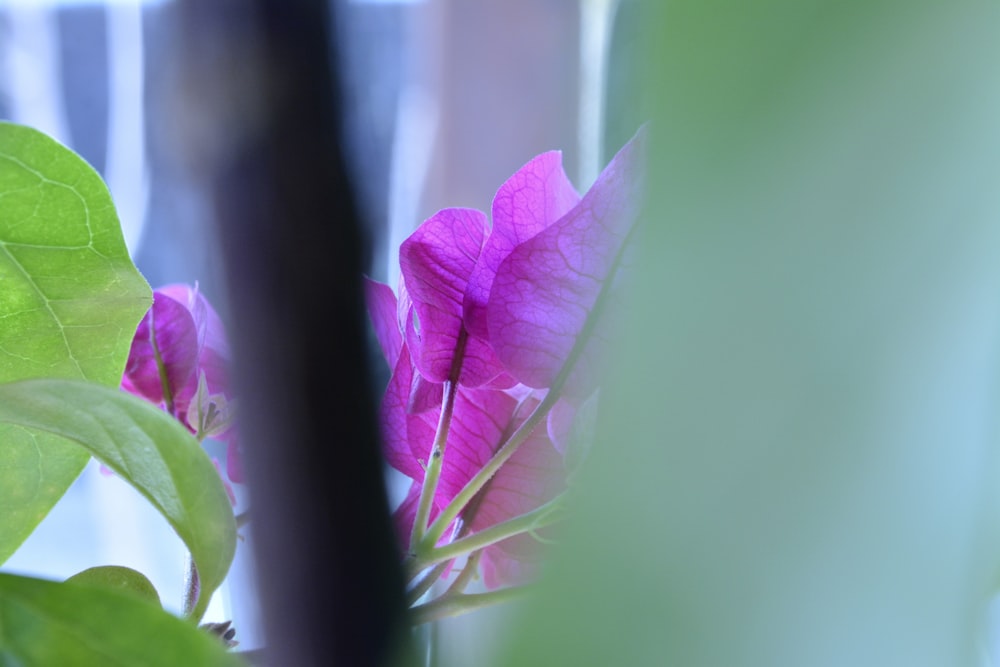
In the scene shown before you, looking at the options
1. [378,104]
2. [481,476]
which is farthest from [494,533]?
[378,104]

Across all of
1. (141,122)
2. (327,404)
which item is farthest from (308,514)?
(141,122)

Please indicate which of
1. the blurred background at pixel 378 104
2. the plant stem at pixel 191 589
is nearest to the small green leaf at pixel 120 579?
the plant stem at pixel 191 589

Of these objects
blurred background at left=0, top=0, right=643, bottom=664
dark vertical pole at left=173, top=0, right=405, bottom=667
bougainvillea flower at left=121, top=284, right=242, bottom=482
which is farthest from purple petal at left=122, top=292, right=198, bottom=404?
blurred background at left=0, top=0, right=643, bottom=664

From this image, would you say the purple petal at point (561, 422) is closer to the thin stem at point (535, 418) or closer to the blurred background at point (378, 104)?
the thin stem at point (535, 418)

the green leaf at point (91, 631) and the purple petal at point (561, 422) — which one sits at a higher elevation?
the purple petal at point (561, 422)

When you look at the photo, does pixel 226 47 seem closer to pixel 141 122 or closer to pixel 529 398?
pixel 529 398

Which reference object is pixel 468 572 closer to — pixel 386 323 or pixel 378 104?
pixel 386 323

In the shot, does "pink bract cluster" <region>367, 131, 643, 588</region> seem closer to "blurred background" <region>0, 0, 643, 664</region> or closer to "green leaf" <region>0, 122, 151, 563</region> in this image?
"green leaf" <region>0, 122, 151, 563</region>
